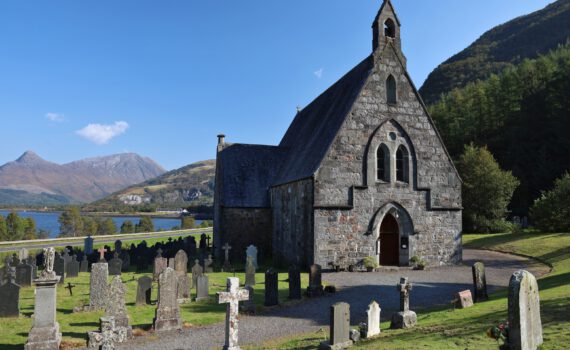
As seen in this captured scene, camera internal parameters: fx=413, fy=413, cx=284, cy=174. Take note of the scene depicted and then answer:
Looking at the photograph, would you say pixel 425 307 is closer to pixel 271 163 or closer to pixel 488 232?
pixel 271 163

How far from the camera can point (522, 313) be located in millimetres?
6484

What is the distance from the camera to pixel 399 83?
917 inches

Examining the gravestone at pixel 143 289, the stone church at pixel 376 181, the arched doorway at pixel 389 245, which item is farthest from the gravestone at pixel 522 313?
the arched doorway at pixel 389 245

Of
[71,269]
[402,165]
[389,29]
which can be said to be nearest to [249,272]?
[71,269]

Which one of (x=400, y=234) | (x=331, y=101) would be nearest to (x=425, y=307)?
(x=400, y=234)

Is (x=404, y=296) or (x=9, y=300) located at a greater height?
(x=404, y=296)

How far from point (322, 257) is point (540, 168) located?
3990 cm

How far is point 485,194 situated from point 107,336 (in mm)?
43154

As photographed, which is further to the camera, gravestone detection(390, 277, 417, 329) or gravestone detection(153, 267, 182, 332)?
gravestone detection(153, 267, 182, 332)

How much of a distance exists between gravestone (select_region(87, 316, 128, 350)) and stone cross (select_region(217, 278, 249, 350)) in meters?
2.35

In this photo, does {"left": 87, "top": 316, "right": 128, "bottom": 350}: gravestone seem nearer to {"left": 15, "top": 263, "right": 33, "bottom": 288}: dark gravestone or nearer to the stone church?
{"left": 15, "top": 263, "right": 33, "bottom": 288}: dark gravestone

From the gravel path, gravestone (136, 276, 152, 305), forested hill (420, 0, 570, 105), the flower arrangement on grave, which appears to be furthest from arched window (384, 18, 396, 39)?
forested hill (420, 0, 570, 105)

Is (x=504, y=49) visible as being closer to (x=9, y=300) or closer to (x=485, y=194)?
(x=485, y=194)

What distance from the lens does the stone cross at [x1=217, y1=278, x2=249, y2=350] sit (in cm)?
912
